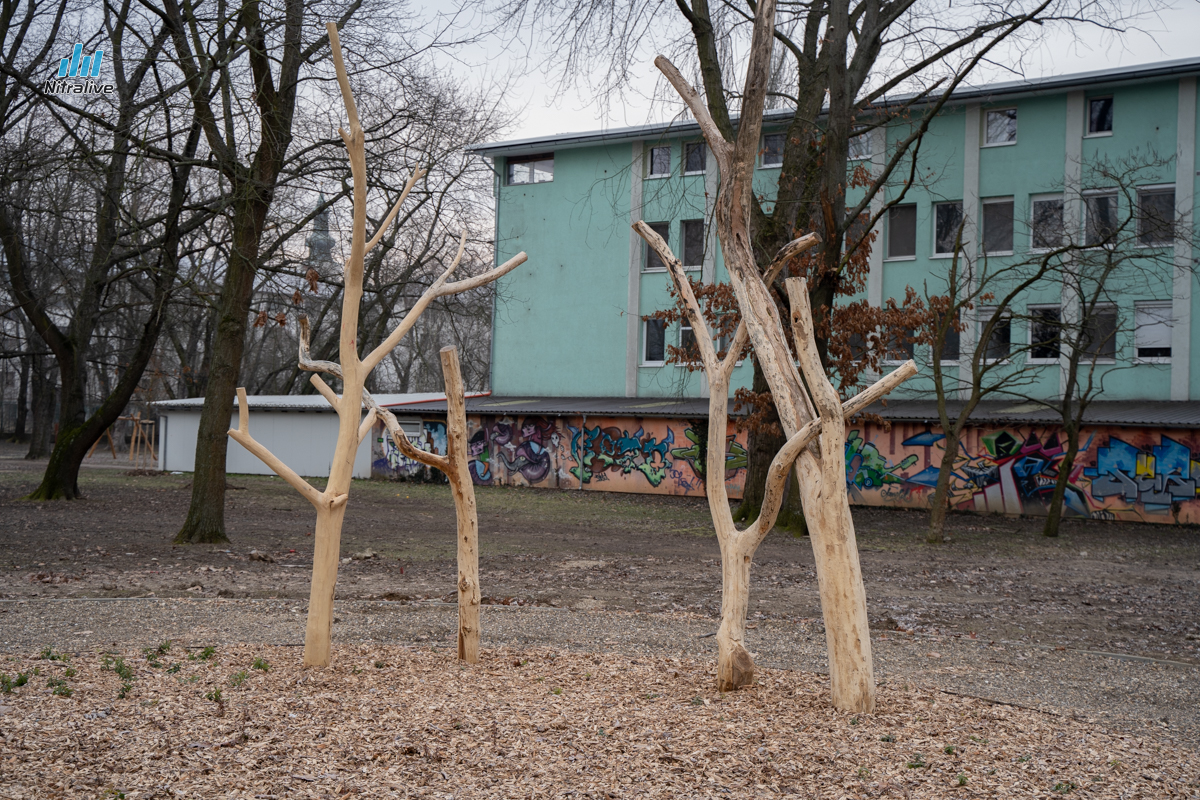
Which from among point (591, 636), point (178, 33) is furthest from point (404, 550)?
point (178, 33)

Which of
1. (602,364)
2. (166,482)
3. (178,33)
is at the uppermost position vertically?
(178,33)

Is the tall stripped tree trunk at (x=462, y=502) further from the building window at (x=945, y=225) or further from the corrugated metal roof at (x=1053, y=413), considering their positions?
the building window at (x=945, y=225)

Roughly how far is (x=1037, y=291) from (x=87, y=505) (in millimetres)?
22465

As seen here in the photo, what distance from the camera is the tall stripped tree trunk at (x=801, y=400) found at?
4.88m

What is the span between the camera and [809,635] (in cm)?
761

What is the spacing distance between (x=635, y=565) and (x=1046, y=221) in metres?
17.1

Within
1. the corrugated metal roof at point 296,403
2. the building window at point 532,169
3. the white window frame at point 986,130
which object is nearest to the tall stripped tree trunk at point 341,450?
the white window frame at point 986,130

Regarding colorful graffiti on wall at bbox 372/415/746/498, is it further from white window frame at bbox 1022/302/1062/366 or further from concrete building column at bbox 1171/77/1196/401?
concrete building column at bbox 1171/77/1196/401

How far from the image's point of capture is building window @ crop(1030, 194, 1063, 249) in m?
23.2

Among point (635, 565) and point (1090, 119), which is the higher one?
point (1090, 119)

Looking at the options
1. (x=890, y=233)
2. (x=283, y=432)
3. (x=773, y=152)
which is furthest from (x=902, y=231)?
(x=283, y=432)

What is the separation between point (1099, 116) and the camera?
24094mm

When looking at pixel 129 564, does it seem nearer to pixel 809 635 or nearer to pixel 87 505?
pixel 809 635

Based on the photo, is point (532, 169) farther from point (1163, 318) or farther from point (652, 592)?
point (652, 592)
